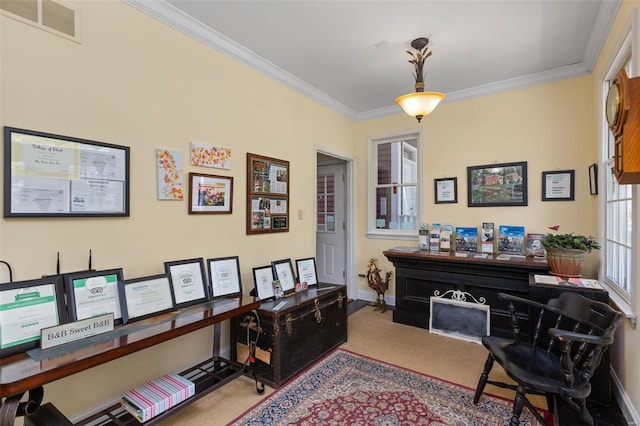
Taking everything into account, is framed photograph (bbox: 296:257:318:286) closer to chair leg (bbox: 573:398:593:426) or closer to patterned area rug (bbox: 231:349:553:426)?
A: patterned area rug (bbox: 231:349:553:426)

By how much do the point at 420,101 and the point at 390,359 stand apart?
2.30 metres

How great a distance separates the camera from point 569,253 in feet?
8.51

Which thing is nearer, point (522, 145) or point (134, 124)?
point (134, 124)

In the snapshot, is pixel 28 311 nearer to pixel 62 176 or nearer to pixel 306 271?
pixel 62 176

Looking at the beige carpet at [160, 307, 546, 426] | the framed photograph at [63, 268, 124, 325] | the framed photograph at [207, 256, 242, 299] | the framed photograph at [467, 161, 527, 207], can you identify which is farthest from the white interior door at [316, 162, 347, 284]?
the framed photograph at [63, 268, 124, 325]

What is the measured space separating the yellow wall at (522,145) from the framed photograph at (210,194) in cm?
257

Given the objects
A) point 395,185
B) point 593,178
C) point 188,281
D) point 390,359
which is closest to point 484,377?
point 390,359

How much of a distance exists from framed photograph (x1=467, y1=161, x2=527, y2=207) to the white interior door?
1.85m

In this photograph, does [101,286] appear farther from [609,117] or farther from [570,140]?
[570,140]

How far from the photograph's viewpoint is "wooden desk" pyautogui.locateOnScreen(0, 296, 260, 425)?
125 centimetres

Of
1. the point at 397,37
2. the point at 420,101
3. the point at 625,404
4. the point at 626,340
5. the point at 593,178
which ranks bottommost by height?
the point at 625,404

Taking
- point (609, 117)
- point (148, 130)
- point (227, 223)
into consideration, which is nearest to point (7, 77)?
point (148, 130)

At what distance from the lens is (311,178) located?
381 centimetres

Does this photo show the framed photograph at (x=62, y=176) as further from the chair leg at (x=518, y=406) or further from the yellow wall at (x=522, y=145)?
the yellow wall at (x=522, y=145)
